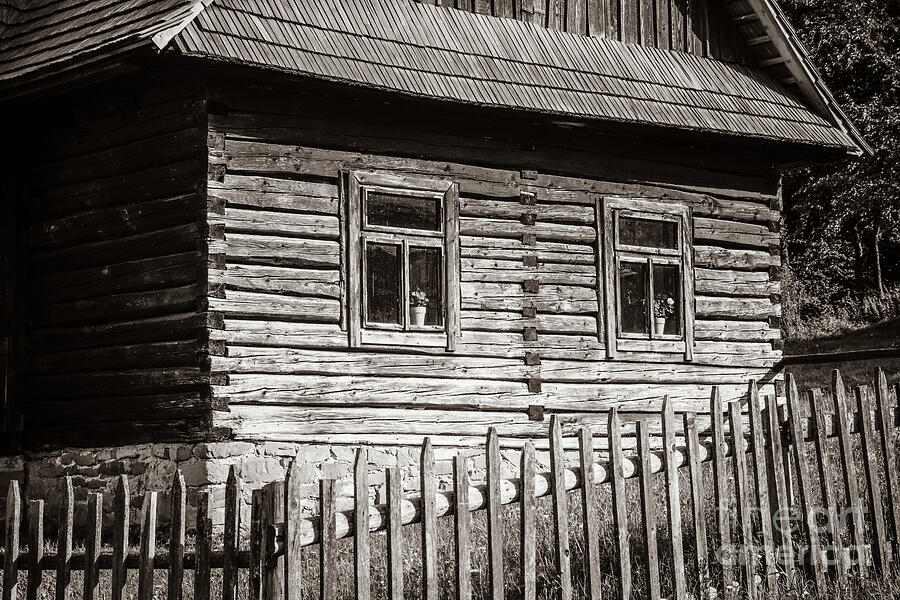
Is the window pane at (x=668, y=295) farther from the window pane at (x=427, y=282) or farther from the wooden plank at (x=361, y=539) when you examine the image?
the wooden plank at (x=361, y=539)

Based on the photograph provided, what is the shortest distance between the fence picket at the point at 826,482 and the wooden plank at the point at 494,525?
1981 mm

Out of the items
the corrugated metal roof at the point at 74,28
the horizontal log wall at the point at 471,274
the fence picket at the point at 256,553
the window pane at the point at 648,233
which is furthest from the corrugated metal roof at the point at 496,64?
the fence picket at the point at 256,553

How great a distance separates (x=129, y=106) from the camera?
1138 cm

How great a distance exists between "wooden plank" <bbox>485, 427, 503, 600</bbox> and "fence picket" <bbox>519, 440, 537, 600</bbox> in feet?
0.46

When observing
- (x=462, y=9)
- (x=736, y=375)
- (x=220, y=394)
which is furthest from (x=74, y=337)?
(x=736, y=375)

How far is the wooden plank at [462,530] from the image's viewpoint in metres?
5.82

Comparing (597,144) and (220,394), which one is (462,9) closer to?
(597,144)

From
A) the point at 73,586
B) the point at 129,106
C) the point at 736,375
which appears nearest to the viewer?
the point at 73,586

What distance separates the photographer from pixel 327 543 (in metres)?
5.70

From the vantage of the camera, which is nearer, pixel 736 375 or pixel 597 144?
pixel 597 144

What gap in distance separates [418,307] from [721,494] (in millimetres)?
5677

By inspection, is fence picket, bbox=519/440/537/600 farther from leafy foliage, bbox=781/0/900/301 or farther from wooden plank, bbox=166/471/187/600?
leafy foliage, bbox=781/0/900/301

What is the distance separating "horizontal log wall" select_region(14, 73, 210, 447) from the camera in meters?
10.7

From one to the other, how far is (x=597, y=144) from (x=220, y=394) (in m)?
5.09
